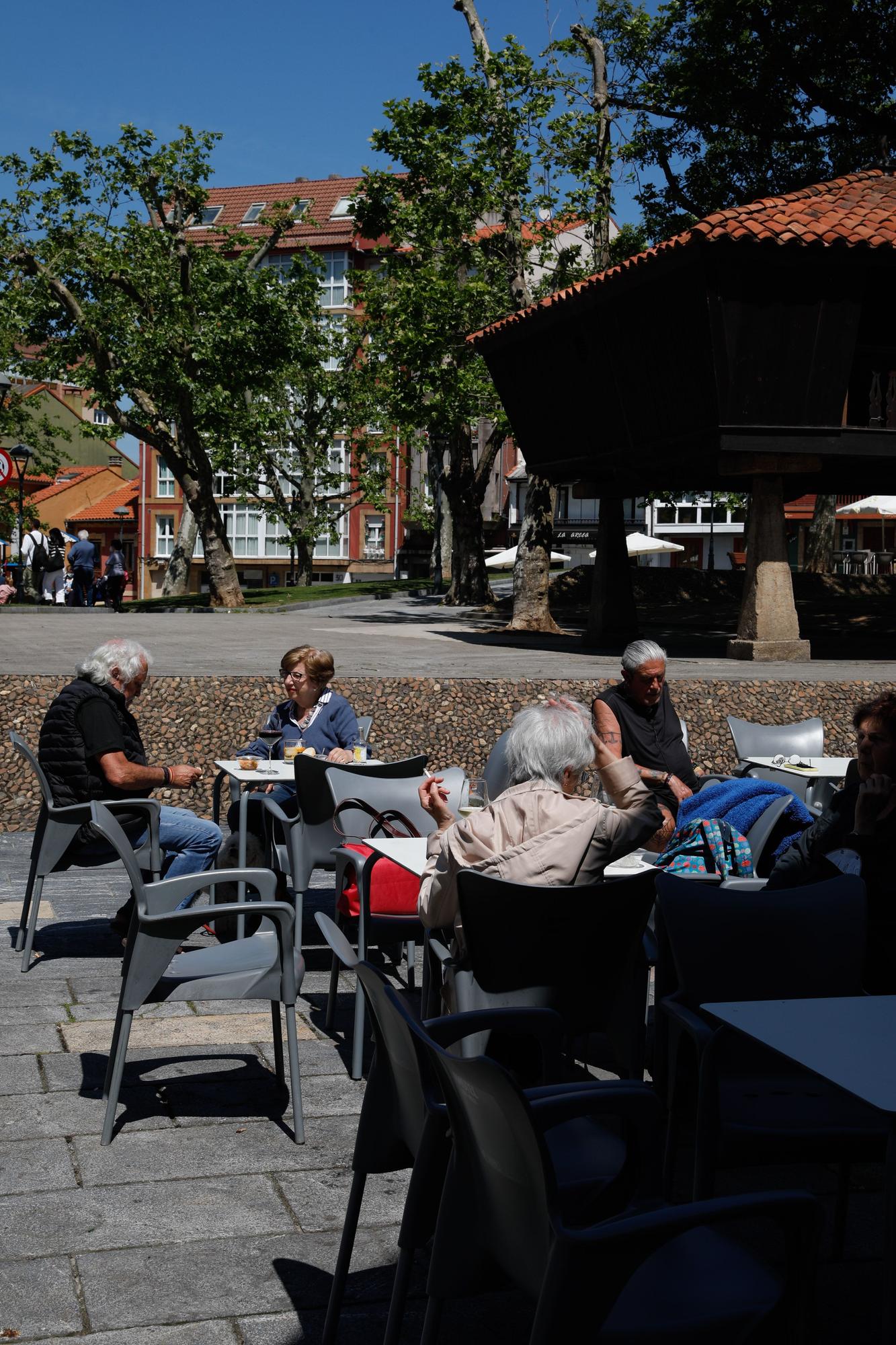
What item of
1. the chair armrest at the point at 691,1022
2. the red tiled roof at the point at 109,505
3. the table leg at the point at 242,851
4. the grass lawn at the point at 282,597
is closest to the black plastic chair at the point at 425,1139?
the chair armrest at the point at 691,1022

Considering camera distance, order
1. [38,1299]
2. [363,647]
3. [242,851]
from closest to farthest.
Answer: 1. [38,1299]
2. [242,851]
3. [363,647]

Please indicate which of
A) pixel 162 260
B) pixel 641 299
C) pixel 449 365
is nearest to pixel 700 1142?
pixel 641 299

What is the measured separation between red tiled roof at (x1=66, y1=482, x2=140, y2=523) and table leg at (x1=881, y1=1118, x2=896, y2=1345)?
80.4 meters

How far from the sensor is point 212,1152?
14.8 ft

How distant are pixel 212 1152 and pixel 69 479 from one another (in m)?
84.6

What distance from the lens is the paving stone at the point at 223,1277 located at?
3.41 m

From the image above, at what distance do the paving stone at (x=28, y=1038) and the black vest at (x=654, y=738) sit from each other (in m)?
3.36

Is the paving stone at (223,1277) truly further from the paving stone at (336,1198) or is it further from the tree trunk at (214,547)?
the tree trunk at (214,547)

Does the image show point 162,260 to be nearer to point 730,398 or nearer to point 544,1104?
point 730,398

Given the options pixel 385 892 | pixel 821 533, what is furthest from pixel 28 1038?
pixel 821 533

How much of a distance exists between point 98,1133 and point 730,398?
16.4 meters

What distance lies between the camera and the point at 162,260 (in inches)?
1373

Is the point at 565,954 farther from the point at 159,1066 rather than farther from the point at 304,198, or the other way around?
the point at 304,198

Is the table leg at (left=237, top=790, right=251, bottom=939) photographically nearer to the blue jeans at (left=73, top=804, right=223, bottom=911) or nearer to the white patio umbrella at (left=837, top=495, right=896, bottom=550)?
the blue jeans at (left=73, top=804, right=223, bottom=911)
